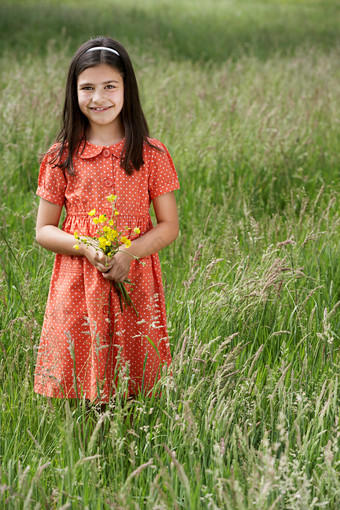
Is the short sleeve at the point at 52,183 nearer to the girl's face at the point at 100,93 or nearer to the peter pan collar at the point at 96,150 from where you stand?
the peter pan collar at the point at 96,150

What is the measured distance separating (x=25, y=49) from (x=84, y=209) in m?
8.26

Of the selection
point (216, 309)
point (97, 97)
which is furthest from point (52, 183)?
point (216, 309)

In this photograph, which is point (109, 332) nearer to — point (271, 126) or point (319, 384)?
point (319, 384)

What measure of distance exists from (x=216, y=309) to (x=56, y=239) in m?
0.84

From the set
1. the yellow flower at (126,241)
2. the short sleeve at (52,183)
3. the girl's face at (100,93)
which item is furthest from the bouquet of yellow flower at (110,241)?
the girl's face at (100,93)

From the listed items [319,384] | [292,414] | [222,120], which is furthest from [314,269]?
[222,120]

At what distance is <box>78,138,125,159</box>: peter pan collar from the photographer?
2293 mm

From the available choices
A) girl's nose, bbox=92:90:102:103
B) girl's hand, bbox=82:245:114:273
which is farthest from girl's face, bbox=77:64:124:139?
girl's hand, bbox=82:245:114:273

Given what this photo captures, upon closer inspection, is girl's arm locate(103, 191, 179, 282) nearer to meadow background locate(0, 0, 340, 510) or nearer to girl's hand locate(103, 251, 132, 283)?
girl's hand locate(103, 251, 132, 283)

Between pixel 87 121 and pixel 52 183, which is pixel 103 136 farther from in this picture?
pixel 52 183

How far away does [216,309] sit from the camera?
278 centimetres

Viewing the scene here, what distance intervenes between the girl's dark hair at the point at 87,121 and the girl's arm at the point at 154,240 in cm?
18

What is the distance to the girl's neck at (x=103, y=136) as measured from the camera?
234cm

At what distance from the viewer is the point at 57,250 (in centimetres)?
227
